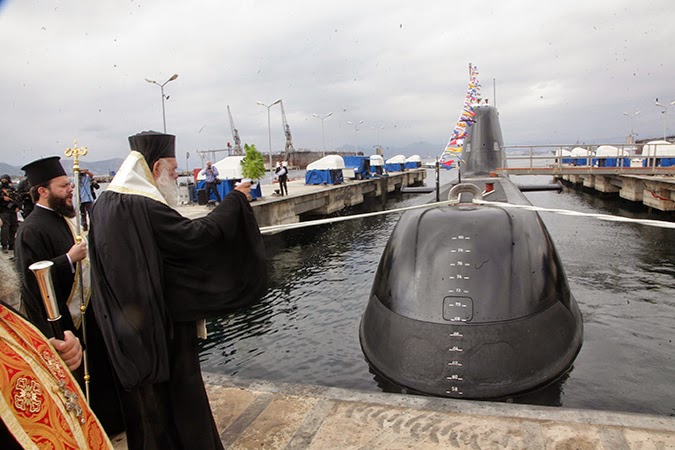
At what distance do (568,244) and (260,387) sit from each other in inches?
573

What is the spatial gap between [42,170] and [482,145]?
15168 millimetres

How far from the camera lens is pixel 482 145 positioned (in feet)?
54.0

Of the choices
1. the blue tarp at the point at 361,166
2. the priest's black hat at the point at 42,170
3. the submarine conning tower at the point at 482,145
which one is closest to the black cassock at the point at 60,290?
the priest's black hat at the point at 42,170

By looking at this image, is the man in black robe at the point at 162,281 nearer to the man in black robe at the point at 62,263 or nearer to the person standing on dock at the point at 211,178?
the man in black robe at the point at 62,263

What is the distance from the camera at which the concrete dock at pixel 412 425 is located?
3.35 metres

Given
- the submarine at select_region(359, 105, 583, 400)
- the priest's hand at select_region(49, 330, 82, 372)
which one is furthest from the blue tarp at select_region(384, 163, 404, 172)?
the priest's hand at select_region(49, 330, 82, 372)

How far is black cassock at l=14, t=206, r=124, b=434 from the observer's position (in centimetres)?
321

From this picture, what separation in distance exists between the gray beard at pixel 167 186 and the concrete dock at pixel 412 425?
1964mm

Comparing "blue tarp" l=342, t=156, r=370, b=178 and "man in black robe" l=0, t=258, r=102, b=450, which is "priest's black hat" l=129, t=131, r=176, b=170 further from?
"blue tarp" l=342, t=156, r=370, b=178

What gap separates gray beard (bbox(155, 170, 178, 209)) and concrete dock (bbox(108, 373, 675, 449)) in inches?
77.3

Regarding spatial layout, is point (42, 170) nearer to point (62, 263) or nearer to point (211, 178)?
point (62, 263)

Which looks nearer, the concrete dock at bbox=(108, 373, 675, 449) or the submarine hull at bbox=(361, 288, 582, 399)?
the concrete dock at bbox=(108, 373, 675, 449)

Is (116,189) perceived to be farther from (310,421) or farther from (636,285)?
(636,285)

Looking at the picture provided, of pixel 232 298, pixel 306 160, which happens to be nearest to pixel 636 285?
pixel 232 298
